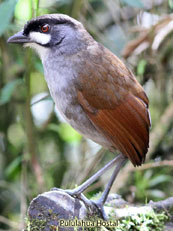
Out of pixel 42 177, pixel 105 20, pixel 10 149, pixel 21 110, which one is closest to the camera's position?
pixel 42 177

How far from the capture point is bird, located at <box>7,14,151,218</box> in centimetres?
310

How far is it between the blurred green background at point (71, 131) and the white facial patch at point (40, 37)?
43.8 inches

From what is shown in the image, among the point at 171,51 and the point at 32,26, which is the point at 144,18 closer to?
the point at 171,51

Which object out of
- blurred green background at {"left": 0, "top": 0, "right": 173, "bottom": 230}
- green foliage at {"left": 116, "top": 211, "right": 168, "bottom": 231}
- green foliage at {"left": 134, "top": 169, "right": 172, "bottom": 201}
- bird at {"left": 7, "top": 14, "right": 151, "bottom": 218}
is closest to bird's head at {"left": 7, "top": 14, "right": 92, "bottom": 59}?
bird at {"left": 7, "top": 14, "right": 151, "bottom": 218}

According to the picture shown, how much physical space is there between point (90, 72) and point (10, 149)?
2702 mm

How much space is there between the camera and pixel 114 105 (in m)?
3.11

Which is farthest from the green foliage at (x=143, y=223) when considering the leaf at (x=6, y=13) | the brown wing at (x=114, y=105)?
the leaf at (x=6, y=13)

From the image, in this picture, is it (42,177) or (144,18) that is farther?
(144,18)

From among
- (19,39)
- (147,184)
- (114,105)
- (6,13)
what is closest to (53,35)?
(19,39)

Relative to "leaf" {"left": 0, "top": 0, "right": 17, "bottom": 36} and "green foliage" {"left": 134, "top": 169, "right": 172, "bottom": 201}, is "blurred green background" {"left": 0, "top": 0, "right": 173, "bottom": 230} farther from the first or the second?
"leaf" {"left": 0, "top": 0, "right": 17, "bottom": 36}

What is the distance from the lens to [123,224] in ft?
10.4

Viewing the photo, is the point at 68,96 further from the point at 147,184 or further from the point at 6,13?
the point at 147,184

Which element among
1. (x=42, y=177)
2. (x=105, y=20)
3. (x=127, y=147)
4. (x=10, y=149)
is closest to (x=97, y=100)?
(x=127, y=147)

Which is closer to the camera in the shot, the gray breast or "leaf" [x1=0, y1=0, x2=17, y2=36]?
the gray breast
